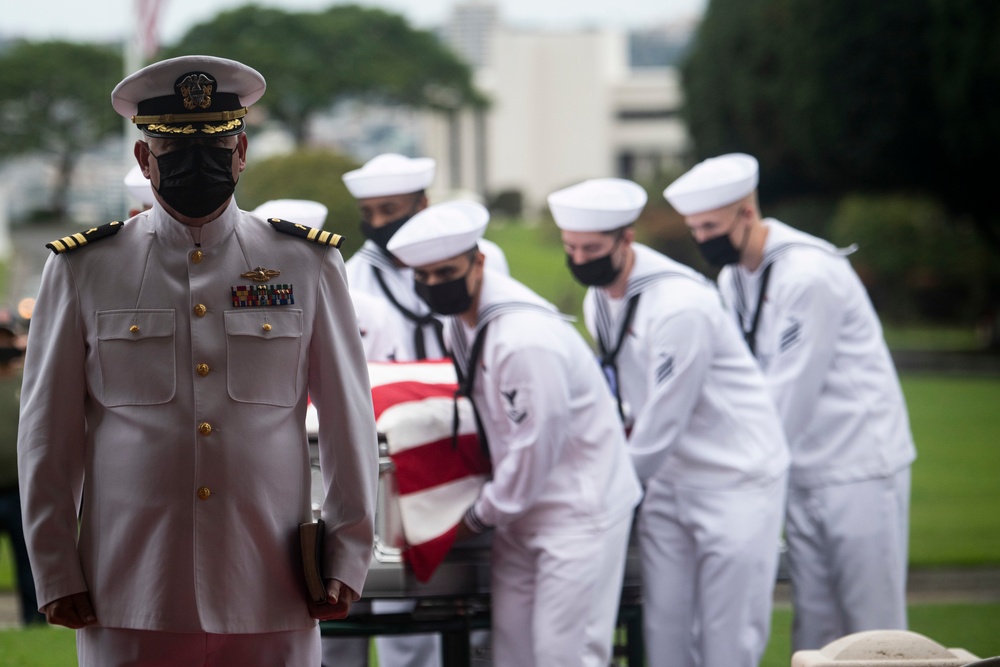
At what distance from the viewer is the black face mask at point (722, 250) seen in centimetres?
561

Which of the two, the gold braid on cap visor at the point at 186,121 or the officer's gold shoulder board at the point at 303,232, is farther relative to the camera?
the officer's gold shoulder board at the point at 303,232

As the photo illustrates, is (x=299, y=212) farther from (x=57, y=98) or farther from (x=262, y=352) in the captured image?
(x=57, y=98)

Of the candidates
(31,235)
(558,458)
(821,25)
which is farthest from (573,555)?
(31,235)

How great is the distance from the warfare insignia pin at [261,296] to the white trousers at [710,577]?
245cm

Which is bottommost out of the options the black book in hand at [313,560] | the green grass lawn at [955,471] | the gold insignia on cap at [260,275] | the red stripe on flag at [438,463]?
the green grass lawn at [955,471]

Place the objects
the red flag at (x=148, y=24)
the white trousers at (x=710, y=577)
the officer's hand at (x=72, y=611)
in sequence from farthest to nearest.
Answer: the red flag at (x=148, y=24)
the white trousers at (x=710, y=577)
the officer's hand at (x=72, y=611)

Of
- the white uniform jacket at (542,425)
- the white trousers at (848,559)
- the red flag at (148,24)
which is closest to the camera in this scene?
the white uniform jacket at (542,425)

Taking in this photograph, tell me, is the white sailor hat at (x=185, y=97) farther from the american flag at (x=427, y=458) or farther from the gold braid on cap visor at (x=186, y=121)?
the american flag at (x=427, y=458)

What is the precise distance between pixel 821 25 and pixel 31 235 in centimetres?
3113

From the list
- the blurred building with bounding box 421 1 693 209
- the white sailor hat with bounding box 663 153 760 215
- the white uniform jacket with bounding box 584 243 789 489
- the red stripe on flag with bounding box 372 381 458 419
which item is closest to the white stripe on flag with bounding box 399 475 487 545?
the red stripe on flag with bounding box 372 381 458 419

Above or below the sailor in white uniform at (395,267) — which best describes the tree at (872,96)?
below

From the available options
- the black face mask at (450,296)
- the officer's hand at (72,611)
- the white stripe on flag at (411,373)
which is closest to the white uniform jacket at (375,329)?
the white stripe on flag at (411,373)

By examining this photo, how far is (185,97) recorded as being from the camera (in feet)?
9.30

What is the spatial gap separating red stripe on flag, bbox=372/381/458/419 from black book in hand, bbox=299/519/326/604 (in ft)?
5.35
